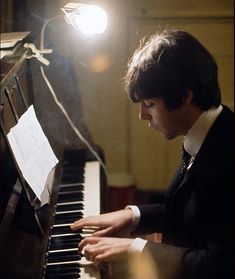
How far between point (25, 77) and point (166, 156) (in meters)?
1.09

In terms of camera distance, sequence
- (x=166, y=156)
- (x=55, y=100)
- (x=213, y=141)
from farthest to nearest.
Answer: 1. (x=166, y=156)
2. (x=55, y=100)
3. (x=213, y=141)

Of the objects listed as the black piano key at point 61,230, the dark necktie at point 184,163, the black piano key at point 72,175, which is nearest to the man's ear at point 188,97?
the dark necktie at point 184,163

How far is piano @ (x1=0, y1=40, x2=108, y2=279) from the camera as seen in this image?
120cm

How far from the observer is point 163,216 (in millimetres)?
1485

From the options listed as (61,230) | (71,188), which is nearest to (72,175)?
(71,188)

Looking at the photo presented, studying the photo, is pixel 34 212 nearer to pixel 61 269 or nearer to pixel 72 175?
pixel 61 269

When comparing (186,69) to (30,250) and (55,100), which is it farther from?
(55,100)

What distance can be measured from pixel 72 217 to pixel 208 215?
1.63ft

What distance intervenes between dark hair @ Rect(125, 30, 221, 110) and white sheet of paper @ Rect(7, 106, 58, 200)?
0.36 meters

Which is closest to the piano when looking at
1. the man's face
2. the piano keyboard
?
the piano keyboard

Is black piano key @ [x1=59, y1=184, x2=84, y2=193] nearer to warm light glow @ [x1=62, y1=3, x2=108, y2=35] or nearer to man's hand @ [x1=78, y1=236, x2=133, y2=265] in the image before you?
man's hand @ [x1=78, y1=236, x2=133, y2=265]

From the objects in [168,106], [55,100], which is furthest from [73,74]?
[168,106]

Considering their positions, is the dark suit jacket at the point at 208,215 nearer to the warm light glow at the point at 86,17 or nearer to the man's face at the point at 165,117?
the man's face at the point at 165,117

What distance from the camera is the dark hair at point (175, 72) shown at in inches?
47.1
